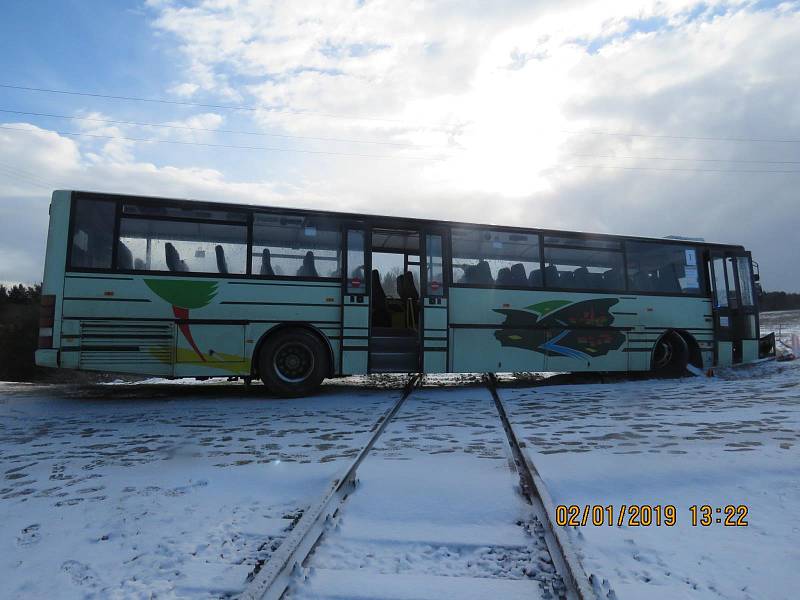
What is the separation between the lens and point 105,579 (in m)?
2.06

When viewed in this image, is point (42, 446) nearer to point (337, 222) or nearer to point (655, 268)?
point (337, 222)

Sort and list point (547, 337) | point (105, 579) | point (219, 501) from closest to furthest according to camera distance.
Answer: point (105, 579), point (219, 501), point (547, 337)

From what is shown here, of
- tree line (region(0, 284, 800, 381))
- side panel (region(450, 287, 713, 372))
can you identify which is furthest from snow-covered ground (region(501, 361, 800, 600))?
tree line (region(0, 284, 800, 381))

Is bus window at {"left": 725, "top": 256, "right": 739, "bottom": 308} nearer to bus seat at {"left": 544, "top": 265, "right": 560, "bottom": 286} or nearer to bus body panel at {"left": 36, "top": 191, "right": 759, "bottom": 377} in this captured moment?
bus body panel at {"left": 36, "top": 191, "right": 759, "bottom": 377}

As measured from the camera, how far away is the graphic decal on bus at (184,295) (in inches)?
284

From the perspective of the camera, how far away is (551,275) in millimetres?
9227

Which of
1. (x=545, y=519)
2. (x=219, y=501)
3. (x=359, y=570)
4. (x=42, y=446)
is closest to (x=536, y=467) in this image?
(x=545, y=519)

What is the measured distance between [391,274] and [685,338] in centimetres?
627

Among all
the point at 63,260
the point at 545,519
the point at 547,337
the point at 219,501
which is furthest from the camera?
the point at 547,337

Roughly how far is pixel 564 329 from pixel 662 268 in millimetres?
2831

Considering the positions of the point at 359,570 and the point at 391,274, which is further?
the point at 391,274

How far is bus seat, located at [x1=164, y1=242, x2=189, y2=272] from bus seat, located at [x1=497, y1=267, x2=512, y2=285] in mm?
5291

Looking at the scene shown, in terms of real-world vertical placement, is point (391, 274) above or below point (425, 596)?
above

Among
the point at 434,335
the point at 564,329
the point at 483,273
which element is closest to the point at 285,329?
the point at 434,335
